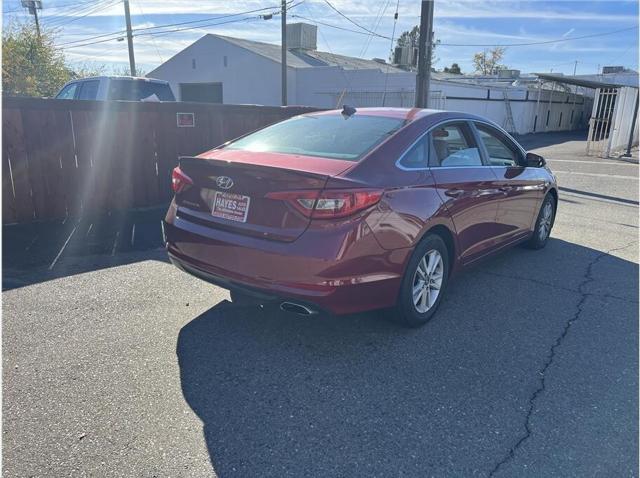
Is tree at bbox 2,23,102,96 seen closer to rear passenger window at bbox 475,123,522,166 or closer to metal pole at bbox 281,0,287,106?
metal pole at bbox 281,0,287,106

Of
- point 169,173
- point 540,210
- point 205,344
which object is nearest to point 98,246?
point 169,173

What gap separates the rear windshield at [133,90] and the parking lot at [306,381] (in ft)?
18.9

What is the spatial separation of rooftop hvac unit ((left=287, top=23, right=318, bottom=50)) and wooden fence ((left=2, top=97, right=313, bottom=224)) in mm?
24394

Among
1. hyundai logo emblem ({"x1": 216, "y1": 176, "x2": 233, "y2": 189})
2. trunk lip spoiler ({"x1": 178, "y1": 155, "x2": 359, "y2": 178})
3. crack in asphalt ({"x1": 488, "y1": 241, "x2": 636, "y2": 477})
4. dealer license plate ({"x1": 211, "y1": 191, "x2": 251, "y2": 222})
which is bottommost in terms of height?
crack in asphalt ({"x1": 488, "y1": 241, "x2": 636, "y2": 477})

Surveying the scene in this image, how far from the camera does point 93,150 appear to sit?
662 centimetres

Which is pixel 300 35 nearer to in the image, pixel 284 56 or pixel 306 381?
pixel 284 56

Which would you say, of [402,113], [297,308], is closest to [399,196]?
[297,308]

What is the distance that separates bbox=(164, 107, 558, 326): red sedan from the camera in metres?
2.94

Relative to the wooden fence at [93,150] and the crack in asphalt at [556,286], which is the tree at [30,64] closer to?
the wooden fence at [93,150]

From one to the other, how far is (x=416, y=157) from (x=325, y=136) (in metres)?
0.72

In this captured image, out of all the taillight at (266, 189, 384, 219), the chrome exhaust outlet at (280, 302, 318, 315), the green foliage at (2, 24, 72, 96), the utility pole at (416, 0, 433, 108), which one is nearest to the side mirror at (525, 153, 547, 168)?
the taillight at (266, 189, 384, 219)

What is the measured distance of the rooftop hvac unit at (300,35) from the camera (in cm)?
3006

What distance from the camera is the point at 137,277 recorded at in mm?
4555

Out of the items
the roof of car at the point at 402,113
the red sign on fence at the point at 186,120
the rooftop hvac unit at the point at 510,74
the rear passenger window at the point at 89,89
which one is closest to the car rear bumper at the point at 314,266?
the roof of car at the point at 402,113
